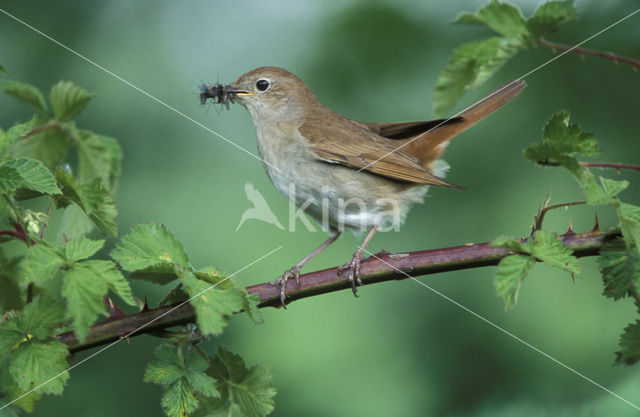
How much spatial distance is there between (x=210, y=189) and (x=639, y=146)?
7.24 feet

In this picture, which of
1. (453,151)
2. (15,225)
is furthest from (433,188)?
(15,225)

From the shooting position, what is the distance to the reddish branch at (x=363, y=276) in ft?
5.39

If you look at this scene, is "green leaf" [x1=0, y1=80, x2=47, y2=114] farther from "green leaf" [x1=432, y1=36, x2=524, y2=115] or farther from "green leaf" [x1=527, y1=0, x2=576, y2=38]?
"green leaf" [x1=527, y1=0, x2=576, y2=38]

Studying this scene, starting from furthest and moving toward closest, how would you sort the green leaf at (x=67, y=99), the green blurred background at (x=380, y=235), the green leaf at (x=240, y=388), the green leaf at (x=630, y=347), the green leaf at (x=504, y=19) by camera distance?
the green blurred background at (x=380, y=235) → the green leaf at (x=67, y=99) → the green leaf at (x=504, y=19) → the green leaf at (x=240, y=388) → the green leaf at (x=630, y=347)

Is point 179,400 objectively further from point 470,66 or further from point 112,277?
point 470,66

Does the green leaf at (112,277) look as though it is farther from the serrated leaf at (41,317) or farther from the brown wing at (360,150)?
the brown wing at (360,150)

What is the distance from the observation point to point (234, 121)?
4.18 meters

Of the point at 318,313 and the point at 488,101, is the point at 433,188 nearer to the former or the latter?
the point at 488,101

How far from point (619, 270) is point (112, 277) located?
1.15m

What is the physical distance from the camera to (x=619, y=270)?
1.56 m

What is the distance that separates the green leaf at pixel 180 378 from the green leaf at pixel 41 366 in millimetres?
188

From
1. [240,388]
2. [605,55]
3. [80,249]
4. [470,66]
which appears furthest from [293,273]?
[605,55]

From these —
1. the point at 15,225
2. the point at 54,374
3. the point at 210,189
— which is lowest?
the point at 54,374

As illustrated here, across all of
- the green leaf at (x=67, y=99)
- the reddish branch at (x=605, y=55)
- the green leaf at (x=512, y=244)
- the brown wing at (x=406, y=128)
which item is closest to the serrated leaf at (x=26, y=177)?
the green leaf at (x=67, y=99)
